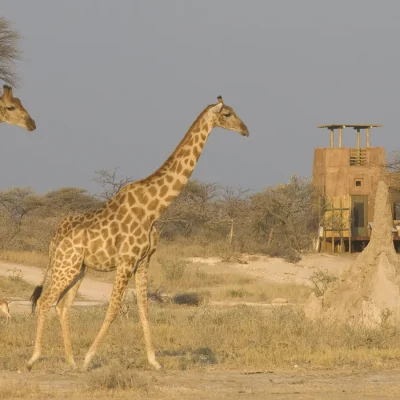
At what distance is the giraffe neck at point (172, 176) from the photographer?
1180 cm

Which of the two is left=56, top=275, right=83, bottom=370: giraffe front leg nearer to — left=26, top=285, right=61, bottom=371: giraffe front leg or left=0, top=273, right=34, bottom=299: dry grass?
left=26, top=285, right=61, bottom=371: giraffe front leg

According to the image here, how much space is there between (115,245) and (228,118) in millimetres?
1988

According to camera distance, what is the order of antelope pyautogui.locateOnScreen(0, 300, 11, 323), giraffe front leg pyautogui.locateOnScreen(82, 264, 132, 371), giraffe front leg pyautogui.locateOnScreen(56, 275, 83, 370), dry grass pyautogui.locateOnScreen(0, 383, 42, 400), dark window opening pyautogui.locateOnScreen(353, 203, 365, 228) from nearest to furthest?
dry grass pyautogui.locateOnScreen(0, 383, 42, 400), giraffe front leg pyautogui.locateOnScreen(82, 264, 132, 371), giraffe front leg pyautogui.locateOnScreen(56, 275, 83, 370), antelope pyautogui.locateOnScreen(0, 300, 11, 323), dark window opening pyautogui.locateOnScreen(353, 203, 365, 228)

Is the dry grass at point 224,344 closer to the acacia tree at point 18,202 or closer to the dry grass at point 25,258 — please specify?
the dry grass at point 25,258

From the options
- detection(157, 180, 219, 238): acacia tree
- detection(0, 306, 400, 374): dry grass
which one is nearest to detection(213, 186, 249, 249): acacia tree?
detection(157, 180, 219, 238): acacia tree

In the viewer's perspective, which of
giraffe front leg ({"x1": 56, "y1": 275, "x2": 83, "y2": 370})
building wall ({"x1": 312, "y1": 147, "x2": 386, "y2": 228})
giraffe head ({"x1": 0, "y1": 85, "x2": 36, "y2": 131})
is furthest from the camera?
building wall ({"x1": 312, "y1": 147, "x2": 386, "y2": 228})

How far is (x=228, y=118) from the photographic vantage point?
1209 cm

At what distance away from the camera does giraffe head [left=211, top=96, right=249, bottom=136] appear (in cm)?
1209

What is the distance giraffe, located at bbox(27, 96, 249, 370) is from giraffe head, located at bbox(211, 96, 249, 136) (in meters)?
0.01

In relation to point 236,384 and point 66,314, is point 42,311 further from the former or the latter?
point 236,384

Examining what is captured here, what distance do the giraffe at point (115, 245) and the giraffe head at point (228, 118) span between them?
1 cm

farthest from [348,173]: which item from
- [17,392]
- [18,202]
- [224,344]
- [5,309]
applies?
[17,392]

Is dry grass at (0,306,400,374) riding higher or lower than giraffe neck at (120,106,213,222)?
Answer: lower

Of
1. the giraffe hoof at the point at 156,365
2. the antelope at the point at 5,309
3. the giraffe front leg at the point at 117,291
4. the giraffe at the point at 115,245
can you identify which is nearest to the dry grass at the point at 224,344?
the giraffe hoof at the point at 156,365
